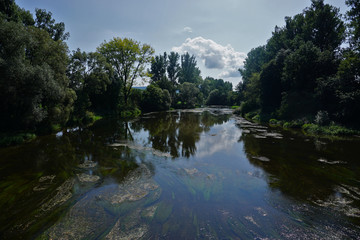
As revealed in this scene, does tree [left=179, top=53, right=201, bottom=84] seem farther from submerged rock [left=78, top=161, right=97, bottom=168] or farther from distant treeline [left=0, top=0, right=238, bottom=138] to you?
submerged rock [left=78, top=161, right=97, bottom=168]

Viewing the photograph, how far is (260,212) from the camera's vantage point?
5.15 m

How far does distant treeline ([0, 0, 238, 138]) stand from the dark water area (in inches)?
144

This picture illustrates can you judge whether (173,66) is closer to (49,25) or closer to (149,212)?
(49,25)

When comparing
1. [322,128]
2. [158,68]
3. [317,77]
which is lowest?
[322,128]

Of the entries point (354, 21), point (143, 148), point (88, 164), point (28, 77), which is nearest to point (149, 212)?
point (88, 164)

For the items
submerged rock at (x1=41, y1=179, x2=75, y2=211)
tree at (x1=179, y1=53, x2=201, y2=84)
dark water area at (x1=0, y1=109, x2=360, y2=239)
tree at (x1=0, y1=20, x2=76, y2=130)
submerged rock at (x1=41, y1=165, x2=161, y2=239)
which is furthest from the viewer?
tree at (x1=179, y1=53, x2=201, y2=84)

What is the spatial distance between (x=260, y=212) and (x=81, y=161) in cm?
833

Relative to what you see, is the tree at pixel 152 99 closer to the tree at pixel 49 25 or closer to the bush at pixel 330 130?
the tree at pixel 49 25

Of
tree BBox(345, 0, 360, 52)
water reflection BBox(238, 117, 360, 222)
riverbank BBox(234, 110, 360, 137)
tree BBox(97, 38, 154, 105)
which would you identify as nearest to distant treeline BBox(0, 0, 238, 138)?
tree BBox(97, 38, 154, 105)

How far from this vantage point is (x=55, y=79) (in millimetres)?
15562

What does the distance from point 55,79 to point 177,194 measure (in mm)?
15266

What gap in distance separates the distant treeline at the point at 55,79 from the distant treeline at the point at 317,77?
80.4ft

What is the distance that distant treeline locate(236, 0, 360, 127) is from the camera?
737 inches

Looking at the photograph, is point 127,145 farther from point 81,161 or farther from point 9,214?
point 9,214
